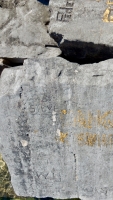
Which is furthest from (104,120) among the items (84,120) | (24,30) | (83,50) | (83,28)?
(24,30)

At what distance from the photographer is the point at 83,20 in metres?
2.07

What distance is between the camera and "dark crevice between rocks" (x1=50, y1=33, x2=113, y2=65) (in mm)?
2049

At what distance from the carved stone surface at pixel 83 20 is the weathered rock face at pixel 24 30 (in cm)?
14

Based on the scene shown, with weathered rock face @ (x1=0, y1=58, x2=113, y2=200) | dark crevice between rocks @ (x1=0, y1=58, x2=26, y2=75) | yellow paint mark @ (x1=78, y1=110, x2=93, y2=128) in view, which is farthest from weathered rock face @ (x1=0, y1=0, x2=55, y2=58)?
yellow paint mark @ (x1=78, y1=110, x2=93, y2=128)

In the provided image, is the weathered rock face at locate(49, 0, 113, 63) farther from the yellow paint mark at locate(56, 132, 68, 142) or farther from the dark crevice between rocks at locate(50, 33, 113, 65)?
the yellow paint mark at locate(56, 132, 68, 142)

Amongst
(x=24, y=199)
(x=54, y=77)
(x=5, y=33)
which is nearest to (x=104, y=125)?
(x=54, y=77)

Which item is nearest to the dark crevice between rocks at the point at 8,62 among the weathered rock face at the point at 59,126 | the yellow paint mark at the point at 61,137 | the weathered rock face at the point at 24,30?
the weathered rock face at the point at 24,30

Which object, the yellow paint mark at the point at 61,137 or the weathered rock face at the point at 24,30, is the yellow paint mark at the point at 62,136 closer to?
the yellow paint mark at the point at 61,137

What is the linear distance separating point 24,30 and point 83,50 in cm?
44

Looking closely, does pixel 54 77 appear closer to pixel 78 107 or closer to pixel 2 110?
pixel 78 107

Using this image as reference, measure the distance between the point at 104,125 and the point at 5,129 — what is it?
0.60 m

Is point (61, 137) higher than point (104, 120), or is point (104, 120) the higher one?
point (104, 120)

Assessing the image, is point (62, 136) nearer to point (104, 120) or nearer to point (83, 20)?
point (104, 120)

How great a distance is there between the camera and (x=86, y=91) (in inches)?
73.9
